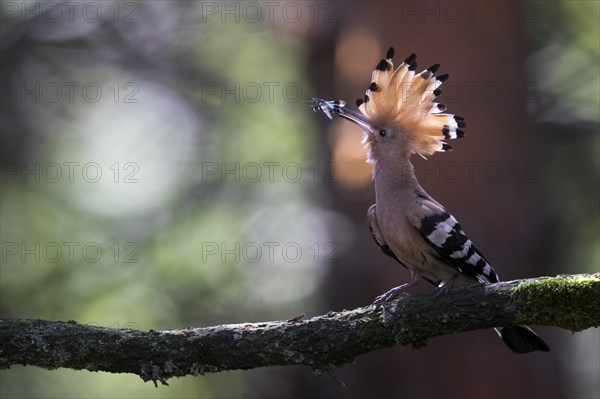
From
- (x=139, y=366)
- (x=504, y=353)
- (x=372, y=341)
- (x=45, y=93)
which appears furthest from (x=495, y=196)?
(x=45, y=93)

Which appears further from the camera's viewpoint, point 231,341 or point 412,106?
point 412,106

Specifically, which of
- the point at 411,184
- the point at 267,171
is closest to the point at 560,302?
the point at 411,184

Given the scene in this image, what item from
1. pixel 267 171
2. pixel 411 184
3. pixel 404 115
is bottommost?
pixel 411 184

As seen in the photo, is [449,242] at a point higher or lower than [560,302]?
higher

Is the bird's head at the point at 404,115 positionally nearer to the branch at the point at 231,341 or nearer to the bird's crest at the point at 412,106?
the bird's crest at the point at 412,106

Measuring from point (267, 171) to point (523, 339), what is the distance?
4066 mm

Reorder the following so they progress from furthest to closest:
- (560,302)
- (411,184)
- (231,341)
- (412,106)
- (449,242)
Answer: (412,106) < (411,184) < (449,242) < (231,341) < (560,302)

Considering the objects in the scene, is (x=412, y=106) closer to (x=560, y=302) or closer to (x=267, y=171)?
(x=560, y=302)

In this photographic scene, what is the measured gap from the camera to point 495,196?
571cm

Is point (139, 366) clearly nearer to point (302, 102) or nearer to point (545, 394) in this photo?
point (545, 394)

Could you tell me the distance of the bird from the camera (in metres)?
3.81

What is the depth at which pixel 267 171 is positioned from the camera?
7445 mm

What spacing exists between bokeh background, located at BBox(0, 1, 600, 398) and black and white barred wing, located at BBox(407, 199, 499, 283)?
170cm

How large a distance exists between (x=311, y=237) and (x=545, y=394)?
2070 millimetres
